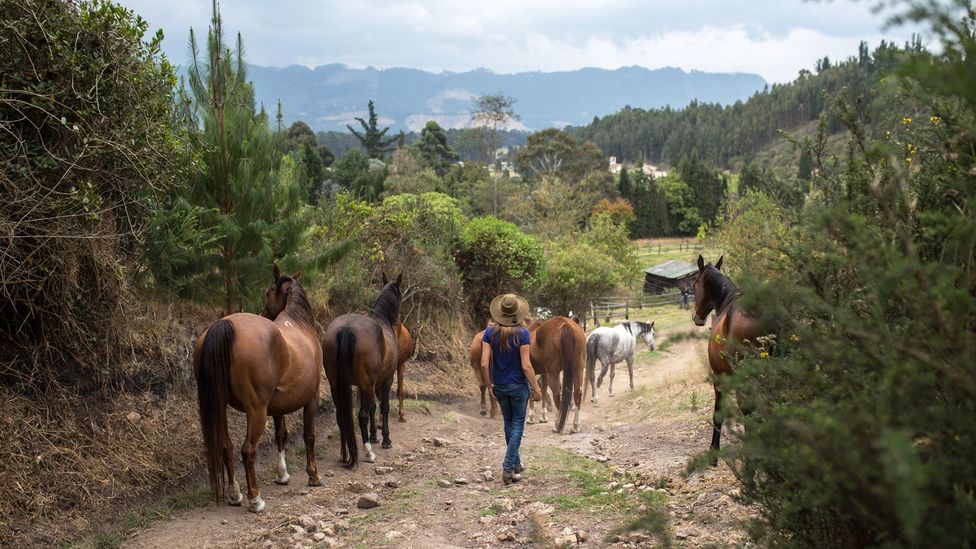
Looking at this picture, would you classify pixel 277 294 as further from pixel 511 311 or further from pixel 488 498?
pixel 488 498

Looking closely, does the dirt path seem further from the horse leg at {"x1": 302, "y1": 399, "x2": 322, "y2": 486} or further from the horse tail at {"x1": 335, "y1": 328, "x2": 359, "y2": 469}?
the horse tail at {"x1": 335, "y1": 328, "x2": 359, "y2": 469}

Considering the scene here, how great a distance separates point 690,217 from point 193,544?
7413 centimetres

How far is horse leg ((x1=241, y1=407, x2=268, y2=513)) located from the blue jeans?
2426 millimetres

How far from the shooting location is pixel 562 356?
35.2ft

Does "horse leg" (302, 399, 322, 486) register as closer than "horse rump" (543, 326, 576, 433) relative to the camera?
Yes

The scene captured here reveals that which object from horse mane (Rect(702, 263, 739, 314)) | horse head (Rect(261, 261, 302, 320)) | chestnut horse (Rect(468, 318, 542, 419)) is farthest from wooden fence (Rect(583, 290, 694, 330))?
horse head (Rect(261, 261, 302, 320))

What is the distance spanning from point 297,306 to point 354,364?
101cm

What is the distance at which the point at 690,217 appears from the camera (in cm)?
7525

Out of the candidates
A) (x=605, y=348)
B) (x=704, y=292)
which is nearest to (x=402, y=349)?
(x=704, y=292)

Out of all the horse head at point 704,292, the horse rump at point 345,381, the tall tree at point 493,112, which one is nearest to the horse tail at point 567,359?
the horse head at point 704,292

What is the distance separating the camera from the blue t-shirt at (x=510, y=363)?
742 centimetres

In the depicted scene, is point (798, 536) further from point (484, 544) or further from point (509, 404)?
point (509, 404)

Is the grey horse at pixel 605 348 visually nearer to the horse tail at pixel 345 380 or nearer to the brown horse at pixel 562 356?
the brown horse at pixel 562 356

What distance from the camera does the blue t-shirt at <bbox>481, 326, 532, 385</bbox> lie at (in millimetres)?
7418
